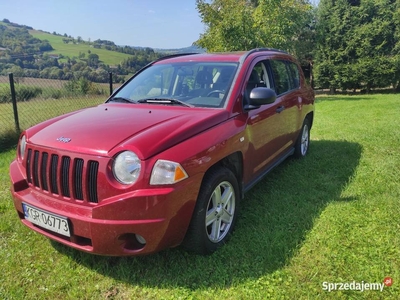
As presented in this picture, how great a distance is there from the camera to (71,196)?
226 cm

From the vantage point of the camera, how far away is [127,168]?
7.14 feet

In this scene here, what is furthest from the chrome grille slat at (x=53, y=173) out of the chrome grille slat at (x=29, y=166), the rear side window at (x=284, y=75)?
the rear side window at (x=284, y=75)

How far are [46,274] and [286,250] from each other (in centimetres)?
199

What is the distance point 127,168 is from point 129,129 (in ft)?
1.37

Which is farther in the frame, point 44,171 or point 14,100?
point 14,100

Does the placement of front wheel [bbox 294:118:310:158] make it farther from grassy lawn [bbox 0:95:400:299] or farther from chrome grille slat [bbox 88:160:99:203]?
chrome grille slat [bbox 88:160:99:203]

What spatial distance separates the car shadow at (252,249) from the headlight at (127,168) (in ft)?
2.73

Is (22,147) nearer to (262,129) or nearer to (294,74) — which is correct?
(262,129)

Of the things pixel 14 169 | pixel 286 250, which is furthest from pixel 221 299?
pixel 14 169

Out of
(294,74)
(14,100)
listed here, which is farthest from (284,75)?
(14,100)

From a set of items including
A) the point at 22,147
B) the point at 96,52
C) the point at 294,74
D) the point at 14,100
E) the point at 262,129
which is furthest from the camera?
the point at 96,52

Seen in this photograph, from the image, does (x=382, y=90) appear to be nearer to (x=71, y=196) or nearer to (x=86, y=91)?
(x=86, y=91)

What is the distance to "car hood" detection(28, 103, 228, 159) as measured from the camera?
2.25 meters

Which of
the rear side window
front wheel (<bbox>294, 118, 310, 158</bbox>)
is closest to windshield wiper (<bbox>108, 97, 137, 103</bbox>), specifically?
the rear side window
